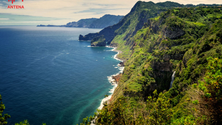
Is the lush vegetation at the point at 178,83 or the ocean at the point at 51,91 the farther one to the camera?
the ocean at the point at 51,91


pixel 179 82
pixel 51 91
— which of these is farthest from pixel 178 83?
pixel 51 91

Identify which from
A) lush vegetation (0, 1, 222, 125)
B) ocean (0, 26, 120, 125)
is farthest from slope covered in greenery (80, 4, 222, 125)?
ocean (0, 26, 120, 125)

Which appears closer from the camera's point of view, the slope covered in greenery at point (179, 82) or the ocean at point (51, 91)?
the slope covered in greenery at point (179, 82)

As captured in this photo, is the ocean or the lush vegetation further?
the ocean

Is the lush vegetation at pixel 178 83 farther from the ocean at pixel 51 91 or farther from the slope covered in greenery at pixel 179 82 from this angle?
the ocean at pixel 51 91

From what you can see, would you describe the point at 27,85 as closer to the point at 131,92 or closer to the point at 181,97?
the point at 131,92

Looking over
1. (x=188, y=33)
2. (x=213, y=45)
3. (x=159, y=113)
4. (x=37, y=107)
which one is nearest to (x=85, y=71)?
(x=37, y=107)

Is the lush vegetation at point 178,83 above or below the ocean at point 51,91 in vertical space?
above

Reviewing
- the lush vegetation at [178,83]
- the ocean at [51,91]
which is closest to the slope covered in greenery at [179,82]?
the lush vegetation at [178,83]

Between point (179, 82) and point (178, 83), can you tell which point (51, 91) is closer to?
point (178, 83)

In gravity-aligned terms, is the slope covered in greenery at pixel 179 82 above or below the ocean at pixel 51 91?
above

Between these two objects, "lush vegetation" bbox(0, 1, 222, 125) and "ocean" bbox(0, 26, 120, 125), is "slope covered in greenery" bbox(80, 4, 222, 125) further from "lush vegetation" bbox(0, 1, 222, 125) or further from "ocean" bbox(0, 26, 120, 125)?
"ocean" bbox(0, 26, 120, 125)
